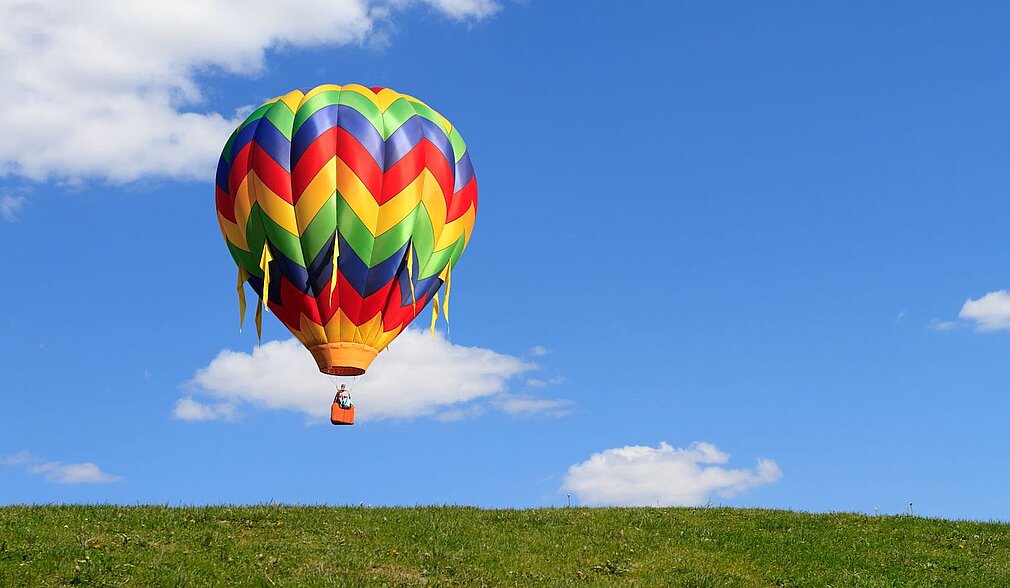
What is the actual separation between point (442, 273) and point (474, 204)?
282 cm

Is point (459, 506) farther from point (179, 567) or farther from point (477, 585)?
point (179, 567)

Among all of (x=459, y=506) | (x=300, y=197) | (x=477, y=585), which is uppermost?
(x=300, y=197)

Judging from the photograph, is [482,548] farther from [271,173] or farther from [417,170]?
[271,173]

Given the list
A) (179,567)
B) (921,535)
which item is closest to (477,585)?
(179,567)

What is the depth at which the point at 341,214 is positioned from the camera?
37.6m

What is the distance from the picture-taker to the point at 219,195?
40.2 meters

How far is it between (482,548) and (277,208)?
14.1 m

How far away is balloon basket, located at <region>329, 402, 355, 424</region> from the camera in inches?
1538

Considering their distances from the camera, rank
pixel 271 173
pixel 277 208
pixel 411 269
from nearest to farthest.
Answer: pixel 277 208 → pixel 271 173 → pixel 411 269

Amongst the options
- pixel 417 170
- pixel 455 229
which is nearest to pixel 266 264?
pixel 417 170

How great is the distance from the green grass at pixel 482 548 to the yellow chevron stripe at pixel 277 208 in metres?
9.93

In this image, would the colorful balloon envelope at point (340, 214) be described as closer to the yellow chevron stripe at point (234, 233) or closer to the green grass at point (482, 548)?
the yellow chevron stripe at point (234, 233)

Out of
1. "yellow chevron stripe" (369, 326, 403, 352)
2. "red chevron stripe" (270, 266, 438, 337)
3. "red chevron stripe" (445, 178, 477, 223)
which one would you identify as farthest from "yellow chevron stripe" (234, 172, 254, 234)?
"red chevron stripe" (445, 178, 477, 223)

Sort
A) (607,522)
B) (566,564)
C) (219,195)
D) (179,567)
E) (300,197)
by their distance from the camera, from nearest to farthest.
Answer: (179,567) < (566,564) < (607,522) < (300,197) < (219,195)
